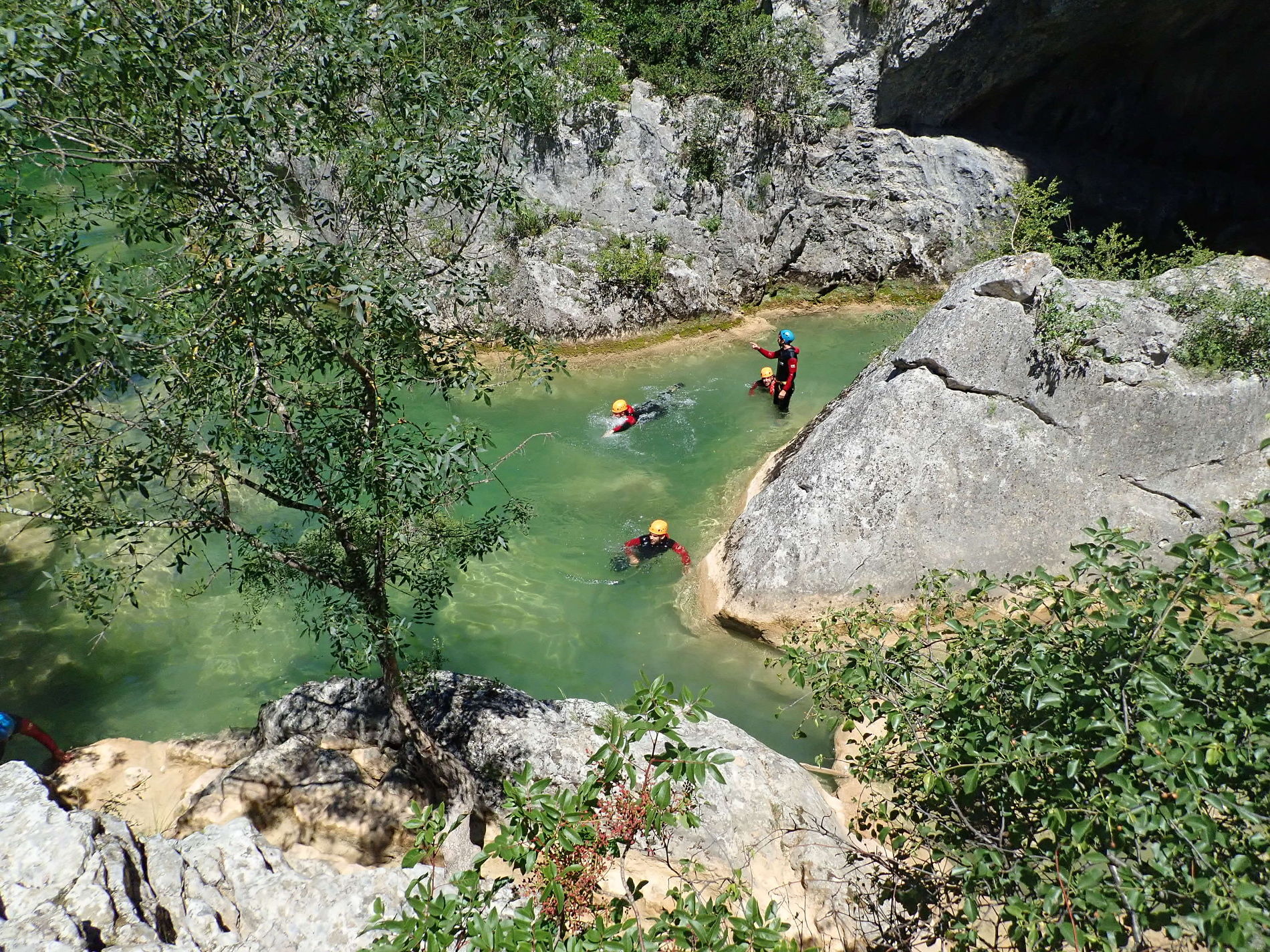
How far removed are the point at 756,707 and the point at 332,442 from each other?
6.72m

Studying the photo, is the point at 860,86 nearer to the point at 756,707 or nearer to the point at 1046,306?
the point at 1046,306

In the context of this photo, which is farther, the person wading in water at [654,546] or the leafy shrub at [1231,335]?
the person wading in water at [654,546]

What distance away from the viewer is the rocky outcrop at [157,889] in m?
4.57

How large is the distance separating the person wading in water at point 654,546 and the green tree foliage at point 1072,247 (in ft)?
26.0

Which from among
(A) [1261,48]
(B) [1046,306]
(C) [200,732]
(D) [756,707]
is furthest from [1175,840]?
(A) [1261,48]

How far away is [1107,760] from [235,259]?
5655 millimetres

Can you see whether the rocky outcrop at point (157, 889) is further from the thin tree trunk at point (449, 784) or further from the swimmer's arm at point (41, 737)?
the swimmer's arm at point (41, 737)

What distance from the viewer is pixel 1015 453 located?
36.5 ft

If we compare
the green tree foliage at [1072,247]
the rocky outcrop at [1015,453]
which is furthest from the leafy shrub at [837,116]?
the rocky outcrop at [1015,453]

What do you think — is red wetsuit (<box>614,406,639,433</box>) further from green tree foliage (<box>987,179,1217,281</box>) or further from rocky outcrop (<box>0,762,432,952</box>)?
rocky outcrop (<box>0,762,432,952</box>)

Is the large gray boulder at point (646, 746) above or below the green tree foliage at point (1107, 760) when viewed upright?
below

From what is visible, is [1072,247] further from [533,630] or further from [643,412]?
[533,630]

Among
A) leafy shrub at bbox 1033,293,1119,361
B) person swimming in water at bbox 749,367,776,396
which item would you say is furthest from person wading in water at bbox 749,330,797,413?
leafy shrub at bbox 1033,293,1119,361

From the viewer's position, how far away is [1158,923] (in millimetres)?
3475
